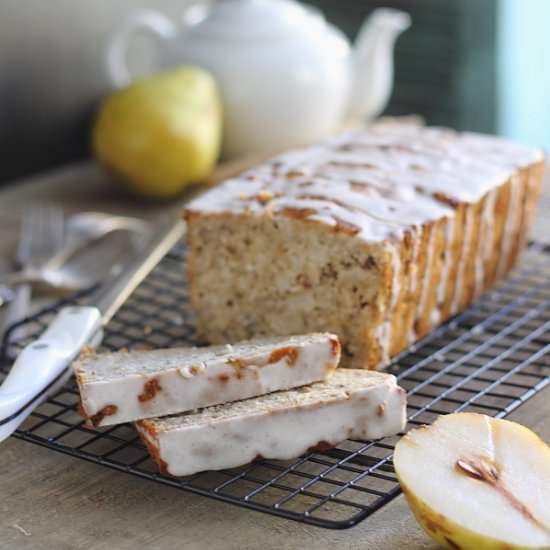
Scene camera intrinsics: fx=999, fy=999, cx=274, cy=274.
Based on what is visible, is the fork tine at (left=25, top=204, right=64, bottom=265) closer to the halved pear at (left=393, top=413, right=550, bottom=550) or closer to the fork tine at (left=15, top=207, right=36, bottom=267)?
the fork tine at (left=15, top=207, right=36, bottom=267)

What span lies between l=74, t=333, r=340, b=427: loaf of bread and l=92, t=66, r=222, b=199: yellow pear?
1.25 metres

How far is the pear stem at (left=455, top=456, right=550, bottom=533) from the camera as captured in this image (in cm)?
129

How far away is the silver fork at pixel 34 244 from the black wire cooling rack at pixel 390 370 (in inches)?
2.8

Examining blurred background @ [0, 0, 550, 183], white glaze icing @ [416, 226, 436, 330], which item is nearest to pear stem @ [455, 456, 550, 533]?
white glaze icing @ [416, 226, 436, 330]

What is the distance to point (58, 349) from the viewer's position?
1758mm

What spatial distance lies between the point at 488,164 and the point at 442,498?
106 centimetres

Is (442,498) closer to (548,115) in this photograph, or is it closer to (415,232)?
(415,232)

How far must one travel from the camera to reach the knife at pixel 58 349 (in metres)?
1.60

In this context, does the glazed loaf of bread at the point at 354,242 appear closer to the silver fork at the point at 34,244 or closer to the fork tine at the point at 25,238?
the silver fork at the point at 34,244

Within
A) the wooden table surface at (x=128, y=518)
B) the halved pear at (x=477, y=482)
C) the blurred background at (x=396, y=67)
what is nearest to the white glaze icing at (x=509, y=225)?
the wooden table surface at (x=128, y=518)

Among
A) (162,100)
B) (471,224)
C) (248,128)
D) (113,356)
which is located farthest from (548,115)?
(113,356)

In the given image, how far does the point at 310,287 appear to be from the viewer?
74.7 inches

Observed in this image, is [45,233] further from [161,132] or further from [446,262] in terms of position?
[446,262]

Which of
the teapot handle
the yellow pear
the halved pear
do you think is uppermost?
the teapot handle
